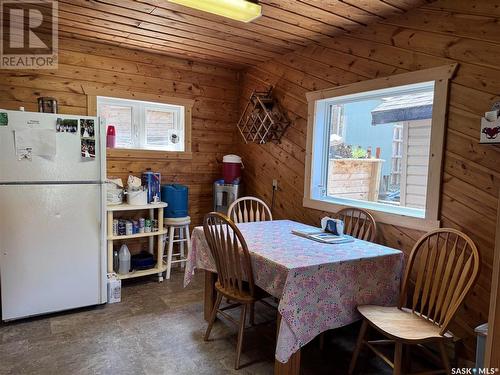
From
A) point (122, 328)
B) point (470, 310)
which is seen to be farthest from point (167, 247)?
point (470, 310)

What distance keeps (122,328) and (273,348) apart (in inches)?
44.8

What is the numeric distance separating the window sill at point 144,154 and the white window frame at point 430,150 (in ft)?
4.95

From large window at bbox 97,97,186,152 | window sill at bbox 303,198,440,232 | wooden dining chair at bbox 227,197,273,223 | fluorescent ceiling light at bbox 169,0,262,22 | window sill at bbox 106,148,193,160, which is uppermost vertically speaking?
fluorescent ceiling light at bbox 169,0,262,22

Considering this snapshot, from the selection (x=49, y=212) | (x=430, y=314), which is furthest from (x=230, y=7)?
(x=430, y=314)

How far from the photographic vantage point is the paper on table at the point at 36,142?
250cm

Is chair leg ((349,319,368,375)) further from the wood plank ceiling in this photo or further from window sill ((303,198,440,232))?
the wood plank ceiling

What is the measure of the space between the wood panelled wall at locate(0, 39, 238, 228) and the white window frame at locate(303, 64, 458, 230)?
139cm

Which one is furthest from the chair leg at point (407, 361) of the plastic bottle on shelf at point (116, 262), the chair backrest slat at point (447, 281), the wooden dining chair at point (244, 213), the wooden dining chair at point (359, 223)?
the plastic bottle on shelf at point (116, 262)

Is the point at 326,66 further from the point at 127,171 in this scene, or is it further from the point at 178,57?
the point at 127,171

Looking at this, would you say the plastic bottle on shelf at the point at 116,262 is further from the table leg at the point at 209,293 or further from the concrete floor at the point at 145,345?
the table leg at the point at 209,293

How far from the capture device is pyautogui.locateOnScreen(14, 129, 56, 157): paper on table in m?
2.50

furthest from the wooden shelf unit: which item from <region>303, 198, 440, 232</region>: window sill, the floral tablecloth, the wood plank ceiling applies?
<region>303, 198, 440, 232</region>: window sill

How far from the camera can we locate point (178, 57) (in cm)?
385

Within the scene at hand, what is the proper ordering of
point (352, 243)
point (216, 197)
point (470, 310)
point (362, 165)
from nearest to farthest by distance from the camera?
point (470, 310), point (352, 243), point (362, 165), point (216, 197)
